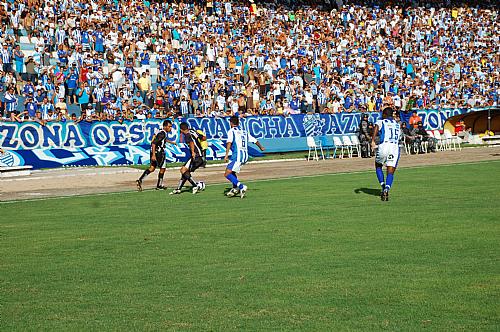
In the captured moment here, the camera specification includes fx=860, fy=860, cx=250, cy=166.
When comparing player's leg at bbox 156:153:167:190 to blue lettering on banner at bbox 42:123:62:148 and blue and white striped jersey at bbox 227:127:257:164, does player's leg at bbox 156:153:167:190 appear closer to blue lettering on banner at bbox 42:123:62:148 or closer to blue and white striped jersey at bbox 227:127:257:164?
blue and white striped jersey at bbox 227:127:257:164

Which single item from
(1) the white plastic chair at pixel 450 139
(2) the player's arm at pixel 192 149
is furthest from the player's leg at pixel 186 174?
(1) the white plastic chair at pixel 450 139

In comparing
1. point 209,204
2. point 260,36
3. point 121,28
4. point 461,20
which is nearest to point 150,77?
point 121,28

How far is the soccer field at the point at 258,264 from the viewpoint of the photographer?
800 cm

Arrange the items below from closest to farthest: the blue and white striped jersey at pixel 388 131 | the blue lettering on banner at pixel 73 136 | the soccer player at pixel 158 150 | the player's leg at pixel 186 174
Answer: the blue and white striped jersey at pixel 388 131 → the player's leg at pixel 186 174 → the soccer player at pixel 158 150 → the blue lettering on banner at pixel 73 136

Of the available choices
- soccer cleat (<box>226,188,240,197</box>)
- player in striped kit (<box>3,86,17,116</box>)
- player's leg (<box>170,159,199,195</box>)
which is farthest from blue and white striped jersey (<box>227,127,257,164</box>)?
player in striped kit (<box>3,86,17,116</box>)

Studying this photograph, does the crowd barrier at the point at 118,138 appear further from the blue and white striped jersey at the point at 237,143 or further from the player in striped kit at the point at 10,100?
the blue and white striped jersey at the point at 237,143

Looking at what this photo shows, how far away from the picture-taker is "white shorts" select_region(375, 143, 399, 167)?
19.0 metres

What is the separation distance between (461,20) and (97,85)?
1148 inches

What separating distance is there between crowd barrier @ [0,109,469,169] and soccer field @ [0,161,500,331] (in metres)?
13.6

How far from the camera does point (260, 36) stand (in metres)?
45.1

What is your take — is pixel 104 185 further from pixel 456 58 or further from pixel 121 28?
pixel 456 58

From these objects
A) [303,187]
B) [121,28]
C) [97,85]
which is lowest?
[303,187]

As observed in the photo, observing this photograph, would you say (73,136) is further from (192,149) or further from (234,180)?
(234,180)

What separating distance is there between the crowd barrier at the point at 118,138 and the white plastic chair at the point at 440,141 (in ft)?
15.6
